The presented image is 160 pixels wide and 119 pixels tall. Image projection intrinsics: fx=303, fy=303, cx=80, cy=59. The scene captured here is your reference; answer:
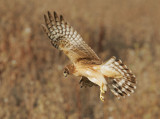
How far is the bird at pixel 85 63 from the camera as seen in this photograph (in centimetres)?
184

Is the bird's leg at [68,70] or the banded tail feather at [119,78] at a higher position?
the banded tail feather at [119,78]

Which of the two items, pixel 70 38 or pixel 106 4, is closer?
pixel 70 38

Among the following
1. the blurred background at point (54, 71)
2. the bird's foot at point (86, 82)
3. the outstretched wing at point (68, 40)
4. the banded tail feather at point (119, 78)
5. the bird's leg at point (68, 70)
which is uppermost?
the blurred background at point (54, 71)

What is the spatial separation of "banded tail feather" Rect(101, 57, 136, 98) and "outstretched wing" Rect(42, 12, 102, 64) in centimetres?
9

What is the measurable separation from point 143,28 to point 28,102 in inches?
179

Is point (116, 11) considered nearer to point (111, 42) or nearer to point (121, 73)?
point (111, 42)

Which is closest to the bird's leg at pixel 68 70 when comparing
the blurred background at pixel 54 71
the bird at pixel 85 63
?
the bird at pixel 85 63

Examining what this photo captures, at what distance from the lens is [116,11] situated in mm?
8414

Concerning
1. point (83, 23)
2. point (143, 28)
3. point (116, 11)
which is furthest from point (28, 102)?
point (116, 11)

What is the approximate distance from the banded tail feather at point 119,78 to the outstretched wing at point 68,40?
94 millimetres

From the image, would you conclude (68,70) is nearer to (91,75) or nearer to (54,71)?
→ (91,75)

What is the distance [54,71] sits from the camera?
4.72 metres

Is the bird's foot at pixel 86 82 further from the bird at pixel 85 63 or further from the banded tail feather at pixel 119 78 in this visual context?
the banded tail feather at pixel 119 78

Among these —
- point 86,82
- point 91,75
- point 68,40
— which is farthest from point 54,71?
point 91,75
